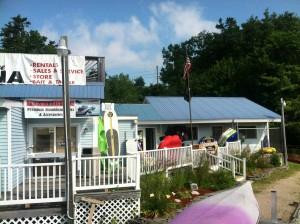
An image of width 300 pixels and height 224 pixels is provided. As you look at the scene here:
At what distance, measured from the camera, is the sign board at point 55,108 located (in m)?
16.8

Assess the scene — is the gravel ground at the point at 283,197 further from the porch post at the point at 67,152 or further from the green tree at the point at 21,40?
the green tree at the point at 21,40

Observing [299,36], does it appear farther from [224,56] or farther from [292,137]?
[224,56]

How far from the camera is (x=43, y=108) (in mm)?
16969

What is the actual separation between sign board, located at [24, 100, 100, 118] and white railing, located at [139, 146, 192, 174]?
2.55m

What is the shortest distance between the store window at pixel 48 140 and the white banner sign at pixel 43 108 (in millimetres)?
952

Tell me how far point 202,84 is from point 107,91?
50.6 feet

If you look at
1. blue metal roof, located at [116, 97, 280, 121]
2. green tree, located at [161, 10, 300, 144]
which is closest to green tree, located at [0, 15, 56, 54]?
green tree, located at [161, 10, 300, 144]

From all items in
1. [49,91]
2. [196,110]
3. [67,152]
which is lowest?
[67,152]

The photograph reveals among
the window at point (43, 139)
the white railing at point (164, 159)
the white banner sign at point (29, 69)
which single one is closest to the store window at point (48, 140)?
the window at point (43, 139)

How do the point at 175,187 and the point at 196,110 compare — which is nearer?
the point at 175,187

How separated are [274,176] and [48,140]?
1034 centimetres

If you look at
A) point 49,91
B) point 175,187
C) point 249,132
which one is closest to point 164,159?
point 175,187

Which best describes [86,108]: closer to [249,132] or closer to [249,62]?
[249,132]

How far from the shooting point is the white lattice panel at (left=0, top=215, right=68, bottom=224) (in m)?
11.5
